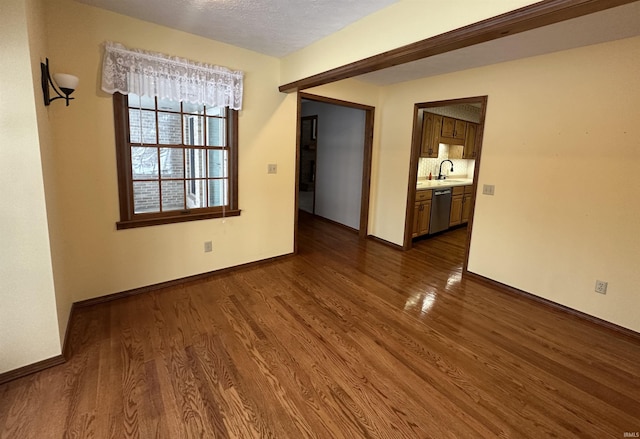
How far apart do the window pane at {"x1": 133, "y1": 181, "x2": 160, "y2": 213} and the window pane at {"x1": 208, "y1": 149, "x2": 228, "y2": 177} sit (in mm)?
585

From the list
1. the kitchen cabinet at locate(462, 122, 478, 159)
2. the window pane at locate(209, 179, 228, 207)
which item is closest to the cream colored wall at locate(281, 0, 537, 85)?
the window pane at locate(209, 179, 228, 207)

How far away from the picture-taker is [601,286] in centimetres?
279

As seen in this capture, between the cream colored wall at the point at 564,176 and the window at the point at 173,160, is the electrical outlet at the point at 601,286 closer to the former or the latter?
the cream colored wall at the point at 564,176

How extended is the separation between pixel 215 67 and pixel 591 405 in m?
3.95

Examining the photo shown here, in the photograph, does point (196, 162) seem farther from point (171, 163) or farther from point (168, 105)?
point (168, 105)

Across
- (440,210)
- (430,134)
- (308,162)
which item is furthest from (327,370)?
(308,162)

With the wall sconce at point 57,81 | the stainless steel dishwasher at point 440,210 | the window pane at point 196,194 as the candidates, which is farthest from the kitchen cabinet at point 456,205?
the wall sconce at point 57,81

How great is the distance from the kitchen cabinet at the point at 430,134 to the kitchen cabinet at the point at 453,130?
0.17 m

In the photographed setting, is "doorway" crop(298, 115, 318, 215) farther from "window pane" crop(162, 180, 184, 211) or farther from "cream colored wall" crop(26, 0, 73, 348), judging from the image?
"cream colored wall" crop(26, 0, 73, 348)

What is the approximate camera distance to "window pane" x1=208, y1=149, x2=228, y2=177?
3.32 meters

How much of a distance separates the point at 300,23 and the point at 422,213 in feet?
11.2

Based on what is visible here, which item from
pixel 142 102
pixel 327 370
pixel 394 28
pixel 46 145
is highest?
pixel 394 28

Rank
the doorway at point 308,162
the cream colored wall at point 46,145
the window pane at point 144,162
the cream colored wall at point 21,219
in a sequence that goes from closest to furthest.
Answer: the cream colored wall at point 21,219 → the cream colored wall at point 46,145 → the window pane at point 144,162 → the doorway at point 308,162

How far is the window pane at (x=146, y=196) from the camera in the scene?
2889 mm
